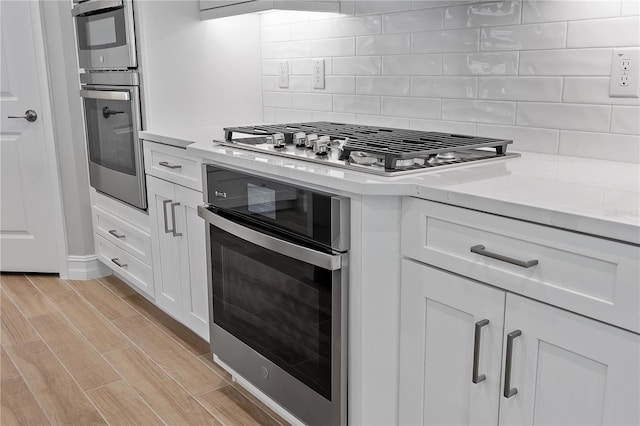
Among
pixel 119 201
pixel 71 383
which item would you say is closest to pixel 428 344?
pixel 71 383

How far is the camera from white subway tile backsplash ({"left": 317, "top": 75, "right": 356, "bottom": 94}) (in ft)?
8.07

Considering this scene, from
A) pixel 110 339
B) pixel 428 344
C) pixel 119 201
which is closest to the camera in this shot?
pixel 428 344

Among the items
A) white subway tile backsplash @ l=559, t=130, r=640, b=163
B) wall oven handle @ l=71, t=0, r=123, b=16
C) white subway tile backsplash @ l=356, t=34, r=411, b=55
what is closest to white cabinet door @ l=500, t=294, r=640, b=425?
white subway tile backsplash @ l=559, t=130, r=640, b=163

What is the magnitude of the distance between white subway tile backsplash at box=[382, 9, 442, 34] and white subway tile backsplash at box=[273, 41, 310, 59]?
0.48 m

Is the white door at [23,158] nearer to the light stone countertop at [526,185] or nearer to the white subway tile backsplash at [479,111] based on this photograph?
the light stone countertop at [526,185]

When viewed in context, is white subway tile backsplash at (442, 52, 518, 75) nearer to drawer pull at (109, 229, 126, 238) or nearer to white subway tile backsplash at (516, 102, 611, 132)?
white subway tile backsplash at (516, 102, 611, 132)

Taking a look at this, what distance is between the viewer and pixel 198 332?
95.0 inches

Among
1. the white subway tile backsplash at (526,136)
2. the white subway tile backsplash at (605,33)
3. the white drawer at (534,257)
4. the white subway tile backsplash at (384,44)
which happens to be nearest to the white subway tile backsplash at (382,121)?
the white subway tile backsplash at (384,44)

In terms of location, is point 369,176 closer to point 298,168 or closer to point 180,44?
point 298,168

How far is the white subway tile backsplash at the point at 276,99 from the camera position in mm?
2793

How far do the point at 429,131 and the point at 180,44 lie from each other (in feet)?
3.98

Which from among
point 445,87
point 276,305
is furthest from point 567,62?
point 276,305

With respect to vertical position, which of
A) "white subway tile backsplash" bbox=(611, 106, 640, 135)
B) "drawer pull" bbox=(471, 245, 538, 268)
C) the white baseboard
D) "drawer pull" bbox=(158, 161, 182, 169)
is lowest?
the white baseboard

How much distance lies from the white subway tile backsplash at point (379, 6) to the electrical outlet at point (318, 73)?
1.11 feet
